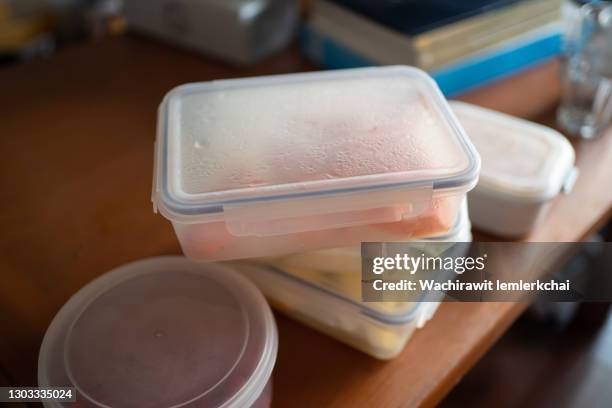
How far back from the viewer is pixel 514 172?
505mm

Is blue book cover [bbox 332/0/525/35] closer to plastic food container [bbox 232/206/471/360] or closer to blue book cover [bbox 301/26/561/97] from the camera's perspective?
blue book cover [bbox 301/26/561/97]

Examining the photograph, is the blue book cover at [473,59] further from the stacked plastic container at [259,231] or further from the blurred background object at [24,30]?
the blurred background object at [24,30]

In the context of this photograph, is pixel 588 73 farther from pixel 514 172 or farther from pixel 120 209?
pixel 120 209

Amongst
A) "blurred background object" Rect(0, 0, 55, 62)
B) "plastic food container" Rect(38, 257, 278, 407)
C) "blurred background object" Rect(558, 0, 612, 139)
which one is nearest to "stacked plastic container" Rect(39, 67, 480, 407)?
"plastic food container" Rect(38, 257, 278, 407)

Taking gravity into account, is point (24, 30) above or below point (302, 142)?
below

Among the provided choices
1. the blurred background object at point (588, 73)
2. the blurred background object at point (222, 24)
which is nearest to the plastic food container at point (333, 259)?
the blurred background object at point (588, 73)

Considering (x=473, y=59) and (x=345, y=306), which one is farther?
(x=473, y=59)

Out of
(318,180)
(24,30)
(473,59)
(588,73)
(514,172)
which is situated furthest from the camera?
(24,30)

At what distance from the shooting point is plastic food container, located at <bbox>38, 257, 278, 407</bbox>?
1.19 feet

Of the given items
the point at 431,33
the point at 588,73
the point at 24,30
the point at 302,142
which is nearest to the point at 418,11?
the point at 431,33

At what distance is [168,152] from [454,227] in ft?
Answer: 0.76

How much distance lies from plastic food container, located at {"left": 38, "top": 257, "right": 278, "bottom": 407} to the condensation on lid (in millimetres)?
250

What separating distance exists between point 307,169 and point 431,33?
377 mm

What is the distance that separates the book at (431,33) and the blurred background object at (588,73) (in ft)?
0.34
